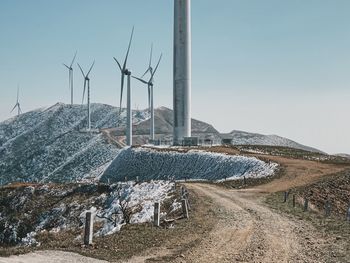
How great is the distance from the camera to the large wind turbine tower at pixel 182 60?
353 feet

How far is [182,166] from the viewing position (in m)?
85.4

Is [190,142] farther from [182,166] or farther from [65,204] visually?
[65,204]

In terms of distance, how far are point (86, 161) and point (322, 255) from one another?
148 m

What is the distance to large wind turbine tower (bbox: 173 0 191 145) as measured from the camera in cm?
10750

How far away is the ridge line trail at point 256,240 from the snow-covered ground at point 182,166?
2861 cm

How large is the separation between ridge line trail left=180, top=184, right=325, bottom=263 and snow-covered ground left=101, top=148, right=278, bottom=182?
1126 inches

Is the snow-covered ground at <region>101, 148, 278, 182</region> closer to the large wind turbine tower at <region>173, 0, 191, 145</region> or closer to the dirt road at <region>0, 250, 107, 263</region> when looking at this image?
the large wind turbine tower at <region>173, 0, 191, 145</region>

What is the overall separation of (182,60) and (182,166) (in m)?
31.1

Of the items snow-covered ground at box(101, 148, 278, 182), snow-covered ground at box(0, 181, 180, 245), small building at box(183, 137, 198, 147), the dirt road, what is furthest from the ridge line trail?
small building at box(183, 137, 198, 147)

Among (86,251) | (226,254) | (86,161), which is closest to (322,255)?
(226,254)

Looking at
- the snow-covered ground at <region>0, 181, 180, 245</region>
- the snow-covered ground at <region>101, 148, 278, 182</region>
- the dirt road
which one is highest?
the snow-covered ground at <region>101, 148, 278, 182</region>

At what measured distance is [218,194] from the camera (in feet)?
142

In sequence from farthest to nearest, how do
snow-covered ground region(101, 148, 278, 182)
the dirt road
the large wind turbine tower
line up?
the large wind turbine tower
snow-covered ground region(101, 148, 278, 182)
the dirt road

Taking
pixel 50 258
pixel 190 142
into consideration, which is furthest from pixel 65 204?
pixel 190 142
